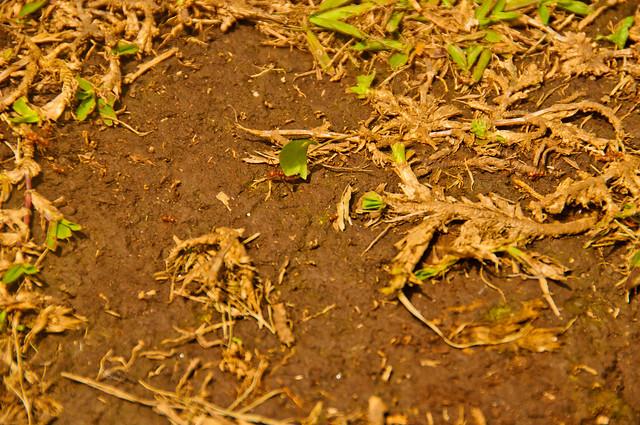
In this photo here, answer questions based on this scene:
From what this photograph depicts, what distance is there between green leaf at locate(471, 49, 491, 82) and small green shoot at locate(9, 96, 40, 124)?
223cm

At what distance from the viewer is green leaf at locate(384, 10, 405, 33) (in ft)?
8.17

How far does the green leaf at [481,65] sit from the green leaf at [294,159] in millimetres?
1033

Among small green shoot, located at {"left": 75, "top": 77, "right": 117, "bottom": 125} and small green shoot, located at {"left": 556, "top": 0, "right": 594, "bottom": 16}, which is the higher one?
small green shoot, located at {"left": 556, "top": 0, "right": 594, "bottom": 16}

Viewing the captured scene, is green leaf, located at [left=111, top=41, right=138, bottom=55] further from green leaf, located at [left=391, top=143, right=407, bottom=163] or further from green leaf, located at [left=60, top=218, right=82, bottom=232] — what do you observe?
green leaf, located at [left=391, top=143, right=407, bottom=163]

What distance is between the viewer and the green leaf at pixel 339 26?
8.03 feet

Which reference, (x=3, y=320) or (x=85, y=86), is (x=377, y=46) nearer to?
(x=85, y=86)

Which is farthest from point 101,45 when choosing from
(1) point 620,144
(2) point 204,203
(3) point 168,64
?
(1) point 620,144

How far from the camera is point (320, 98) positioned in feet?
7.74

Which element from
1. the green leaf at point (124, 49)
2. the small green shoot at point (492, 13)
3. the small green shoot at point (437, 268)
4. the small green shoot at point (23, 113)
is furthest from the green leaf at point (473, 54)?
the small green shoot at point (23, 113)

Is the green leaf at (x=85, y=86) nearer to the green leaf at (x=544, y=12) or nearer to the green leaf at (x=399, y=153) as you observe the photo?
the green leaf at (x=399, y=153)

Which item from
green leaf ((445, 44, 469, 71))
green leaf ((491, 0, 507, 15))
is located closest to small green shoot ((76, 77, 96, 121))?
green leaf ((445, 44, 469, 71))

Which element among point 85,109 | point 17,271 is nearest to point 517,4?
point 85,109

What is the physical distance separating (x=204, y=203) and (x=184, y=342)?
62 centimetres

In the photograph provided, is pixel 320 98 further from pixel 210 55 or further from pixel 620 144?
pixel 620 144
